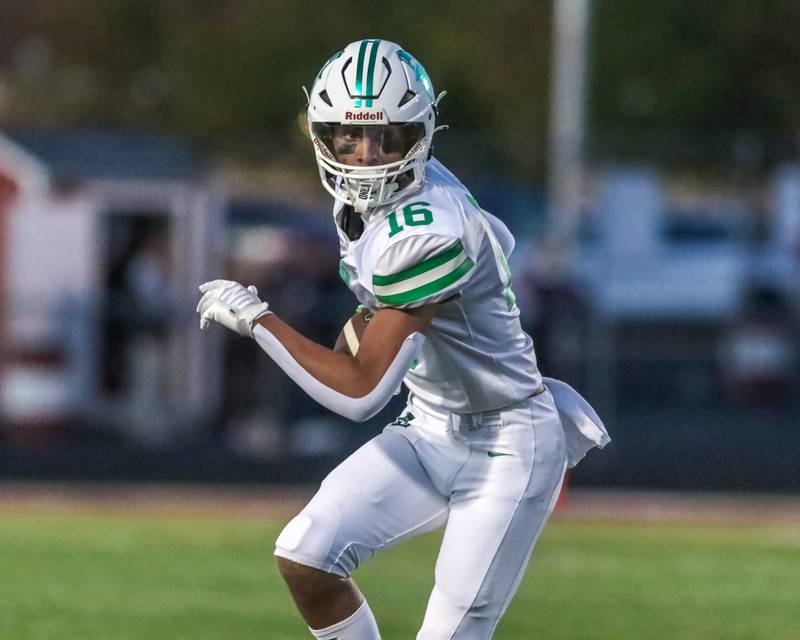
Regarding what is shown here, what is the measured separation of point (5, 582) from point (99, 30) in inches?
1267

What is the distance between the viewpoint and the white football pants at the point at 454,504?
15.9ft

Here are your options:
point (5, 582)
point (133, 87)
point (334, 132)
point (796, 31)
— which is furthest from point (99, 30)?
point (334, 132)

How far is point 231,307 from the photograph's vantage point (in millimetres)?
4633

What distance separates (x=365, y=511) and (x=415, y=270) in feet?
2.27

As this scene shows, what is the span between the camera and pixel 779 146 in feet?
52.3

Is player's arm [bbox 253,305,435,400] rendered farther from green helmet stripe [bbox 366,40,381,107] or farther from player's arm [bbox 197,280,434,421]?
green helmet stripe [bbox 366,40,381,107]

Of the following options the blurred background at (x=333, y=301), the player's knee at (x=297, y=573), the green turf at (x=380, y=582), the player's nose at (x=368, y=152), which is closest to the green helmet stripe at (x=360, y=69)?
the player's nose at (x=368, y=152)

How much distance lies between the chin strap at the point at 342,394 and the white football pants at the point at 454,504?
1.21 ft

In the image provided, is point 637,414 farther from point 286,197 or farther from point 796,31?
point 796,31

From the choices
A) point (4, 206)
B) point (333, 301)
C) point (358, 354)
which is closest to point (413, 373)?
point (358, 354)

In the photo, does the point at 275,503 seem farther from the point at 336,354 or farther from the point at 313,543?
the point at 336,354

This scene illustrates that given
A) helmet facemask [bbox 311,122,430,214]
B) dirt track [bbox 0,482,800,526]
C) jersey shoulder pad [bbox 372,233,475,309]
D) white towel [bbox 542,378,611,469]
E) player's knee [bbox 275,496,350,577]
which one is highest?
helmet facemask [bbox 311,122,430,214]

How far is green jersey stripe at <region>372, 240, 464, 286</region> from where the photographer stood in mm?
4637

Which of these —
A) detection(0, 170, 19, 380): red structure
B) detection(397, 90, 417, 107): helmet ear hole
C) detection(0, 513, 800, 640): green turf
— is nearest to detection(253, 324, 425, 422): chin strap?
detection(397, 90, 417, 107): helmet ear hole
